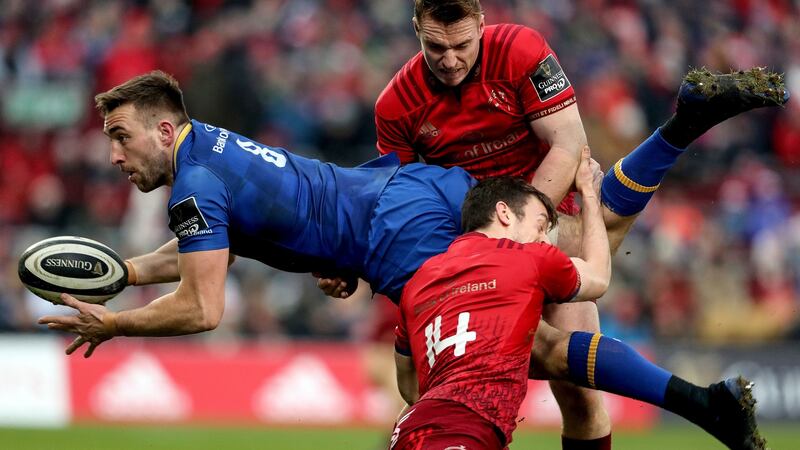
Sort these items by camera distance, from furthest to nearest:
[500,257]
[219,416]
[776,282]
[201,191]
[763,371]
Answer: [776,282] < [763,371] < [219,416] < [201,191] < [500,257]

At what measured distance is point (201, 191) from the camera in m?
6.60

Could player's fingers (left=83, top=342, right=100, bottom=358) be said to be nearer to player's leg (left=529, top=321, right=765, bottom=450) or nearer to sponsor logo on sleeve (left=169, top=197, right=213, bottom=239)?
sponsor logo on sleeve (left=169, top=197, right=213, bottom=239)

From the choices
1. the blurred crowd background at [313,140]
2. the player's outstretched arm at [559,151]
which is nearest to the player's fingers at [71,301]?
the player's outstretched arm at [559,151]

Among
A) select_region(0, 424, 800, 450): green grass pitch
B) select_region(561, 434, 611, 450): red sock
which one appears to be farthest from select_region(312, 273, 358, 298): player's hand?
select_region(0, 424, 800, 450): green grass pitch

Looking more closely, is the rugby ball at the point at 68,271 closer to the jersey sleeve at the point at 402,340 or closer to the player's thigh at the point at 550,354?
the jersey sleeve at the point at 402,340

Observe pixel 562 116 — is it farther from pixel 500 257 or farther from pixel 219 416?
pixel 219 416

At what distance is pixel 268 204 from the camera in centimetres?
680

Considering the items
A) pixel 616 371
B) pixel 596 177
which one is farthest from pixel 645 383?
pixel 596 177

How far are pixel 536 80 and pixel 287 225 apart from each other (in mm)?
1468

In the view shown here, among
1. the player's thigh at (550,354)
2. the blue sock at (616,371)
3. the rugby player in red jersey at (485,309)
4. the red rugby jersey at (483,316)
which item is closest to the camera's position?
the rugby player in red jersey at (485,309)

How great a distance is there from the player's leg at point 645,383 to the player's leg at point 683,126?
80 cm

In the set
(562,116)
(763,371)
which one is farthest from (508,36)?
(763,371)

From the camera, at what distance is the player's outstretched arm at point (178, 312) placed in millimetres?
6566

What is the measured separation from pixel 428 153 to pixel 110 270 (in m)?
1.78
